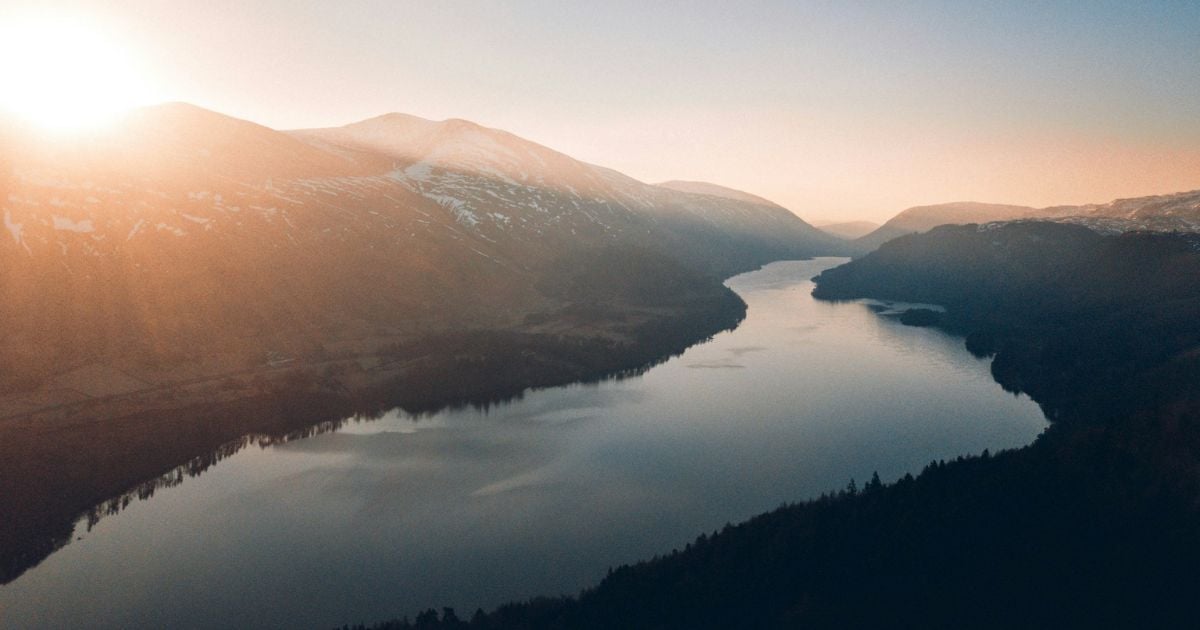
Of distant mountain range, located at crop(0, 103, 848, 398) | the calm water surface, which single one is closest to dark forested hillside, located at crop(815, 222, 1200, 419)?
the calm water surface

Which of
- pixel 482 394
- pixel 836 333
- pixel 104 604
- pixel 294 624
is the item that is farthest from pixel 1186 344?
pixel 104 604

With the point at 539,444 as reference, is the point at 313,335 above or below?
above

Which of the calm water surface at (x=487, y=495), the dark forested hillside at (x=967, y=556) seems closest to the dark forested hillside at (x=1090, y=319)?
the calm water surface at (x=487, y=495)

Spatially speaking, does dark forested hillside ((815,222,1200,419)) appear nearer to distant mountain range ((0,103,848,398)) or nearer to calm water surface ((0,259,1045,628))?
calm water surface ((0,259,1045,628))

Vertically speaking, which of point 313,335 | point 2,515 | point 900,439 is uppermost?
point 313,335

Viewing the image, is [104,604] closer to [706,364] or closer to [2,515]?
[2,515]

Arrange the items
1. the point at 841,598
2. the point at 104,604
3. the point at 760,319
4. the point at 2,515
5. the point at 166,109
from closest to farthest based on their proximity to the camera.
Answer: the point at 841,598 < the point at 104,604 < the point at 2,515 < the point at 760,319 < the point at 166,109

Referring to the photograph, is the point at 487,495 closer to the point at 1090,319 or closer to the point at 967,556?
the point at 967,556

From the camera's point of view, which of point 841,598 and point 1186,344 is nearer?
point 841,598

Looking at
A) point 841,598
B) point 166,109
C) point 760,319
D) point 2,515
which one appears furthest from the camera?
point 166,109
